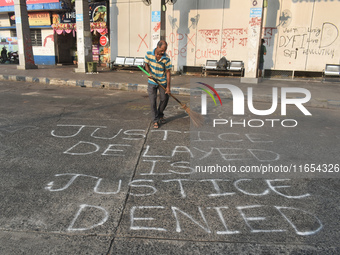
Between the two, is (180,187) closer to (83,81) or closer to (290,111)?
(290,111)

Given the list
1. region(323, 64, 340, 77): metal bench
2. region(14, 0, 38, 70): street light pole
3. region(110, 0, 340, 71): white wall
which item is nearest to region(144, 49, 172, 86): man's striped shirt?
region(110, 0, 340, 71): white wall

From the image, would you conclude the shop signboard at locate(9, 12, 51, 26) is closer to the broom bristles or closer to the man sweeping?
the man sweeping

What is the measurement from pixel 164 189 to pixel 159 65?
2.99 metres

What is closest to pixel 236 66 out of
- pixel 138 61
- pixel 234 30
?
pixel 234 30

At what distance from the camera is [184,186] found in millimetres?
3168

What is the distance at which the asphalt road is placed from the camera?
89.3 inches

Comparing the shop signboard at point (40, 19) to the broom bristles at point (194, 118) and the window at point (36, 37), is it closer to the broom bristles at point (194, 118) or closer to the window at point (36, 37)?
the window at point (36, 37)

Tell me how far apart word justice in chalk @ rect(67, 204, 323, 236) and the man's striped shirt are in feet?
10.7

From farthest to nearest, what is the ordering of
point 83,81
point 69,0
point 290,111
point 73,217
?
point 69,0
point 83,81
point 290,111
point 73,217

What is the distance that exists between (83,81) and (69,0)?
34.6 ft

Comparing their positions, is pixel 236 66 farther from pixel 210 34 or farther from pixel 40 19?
pixel 40 19

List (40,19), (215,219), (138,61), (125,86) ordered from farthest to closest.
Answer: (40,19) → (138,61) → (125,86) → (215,219)

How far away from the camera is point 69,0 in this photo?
746 inches

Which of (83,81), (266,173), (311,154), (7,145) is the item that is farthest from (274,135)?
(83,81)
